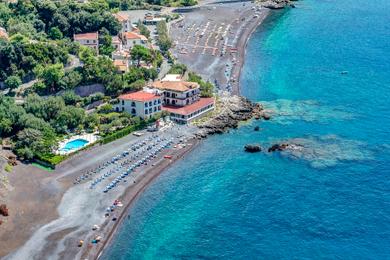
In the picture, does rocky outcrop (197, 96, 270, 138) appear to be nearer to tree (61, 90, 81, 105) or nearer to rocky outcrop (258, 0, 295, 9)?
tree (61, 90, 81, 105)

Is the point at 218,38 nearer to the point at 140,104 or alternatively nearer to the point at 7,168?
the point at 140,104

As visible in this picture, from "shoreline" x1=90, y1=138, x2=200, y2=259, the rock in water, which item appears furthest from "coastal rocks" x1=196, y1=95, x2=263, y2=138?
"shoreline" x1=90, y1=138, x2=200, y2=259

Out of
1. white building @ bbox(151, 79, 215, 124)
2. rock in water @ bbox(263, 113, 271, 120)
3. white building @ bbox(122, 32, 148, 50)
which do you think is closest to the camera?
white building @ bbox(151, 79, 215, 124)

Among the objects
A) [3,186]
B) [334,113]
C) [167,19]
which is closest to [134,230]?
[3,186]

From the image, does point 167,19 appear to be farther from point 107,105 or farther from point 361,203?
point 361,203

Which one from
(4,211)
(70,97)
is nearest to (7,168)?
(4,211)
